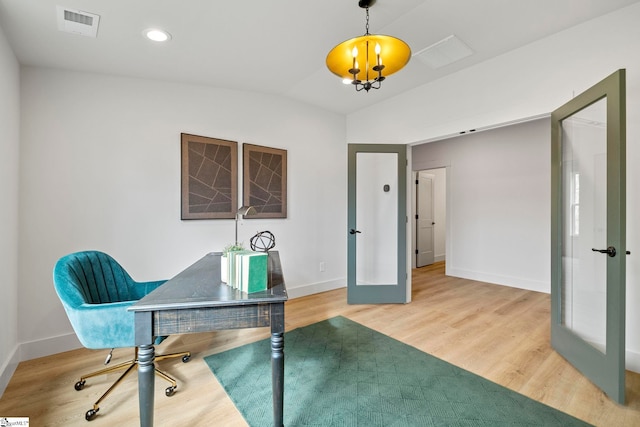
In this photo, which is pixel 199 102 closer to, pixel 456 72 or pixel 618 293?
pixel 456 72

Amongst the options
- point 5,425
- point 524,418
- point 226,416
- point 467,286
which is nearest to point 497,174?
point 467,286

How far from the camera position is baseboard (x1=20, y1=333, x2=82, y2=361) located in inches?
95.6

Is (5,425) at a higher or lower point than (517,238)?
lower

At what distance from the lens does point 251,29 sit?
231cm

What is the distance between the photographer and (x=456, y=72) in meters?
3.18

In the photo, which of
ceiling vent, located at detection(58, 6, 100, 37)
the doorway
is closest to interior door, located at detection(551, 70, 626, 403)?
ceiling vent, located at detection(58, 6, 100, 37)

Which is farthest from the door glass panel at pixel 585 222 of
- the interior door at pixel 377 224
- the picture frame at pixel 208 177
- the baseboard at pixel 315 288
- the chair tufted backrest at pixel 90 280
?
the chair tufted backrest at pixel 90 280

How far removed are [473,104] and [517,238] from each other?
269 centimetres

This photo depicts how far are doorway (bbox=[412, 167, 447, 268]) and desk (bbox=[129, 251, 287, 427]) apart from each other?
5.18 m

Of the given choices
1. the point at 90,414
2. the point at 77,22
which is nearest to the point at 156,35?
the point at 77,22

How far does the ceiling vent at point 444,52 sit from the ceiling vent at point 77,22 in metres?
2.65

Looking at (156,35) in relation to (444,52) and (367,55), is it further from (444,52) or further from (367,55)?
(444,52)

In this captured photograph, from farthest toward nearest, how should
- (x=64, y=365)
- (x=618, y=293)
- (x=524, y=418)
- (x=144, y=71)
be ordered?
1. (x=144, y=71)
2. (x=64, y=365)
3. (x=618, y=293)
4. (x=524, y=418)

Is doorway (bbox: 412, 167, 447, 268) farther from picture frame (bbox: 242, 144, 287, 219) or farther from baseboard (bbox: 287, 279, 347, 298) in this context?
picture frame (bbox: 242, 144, 287, 219)
